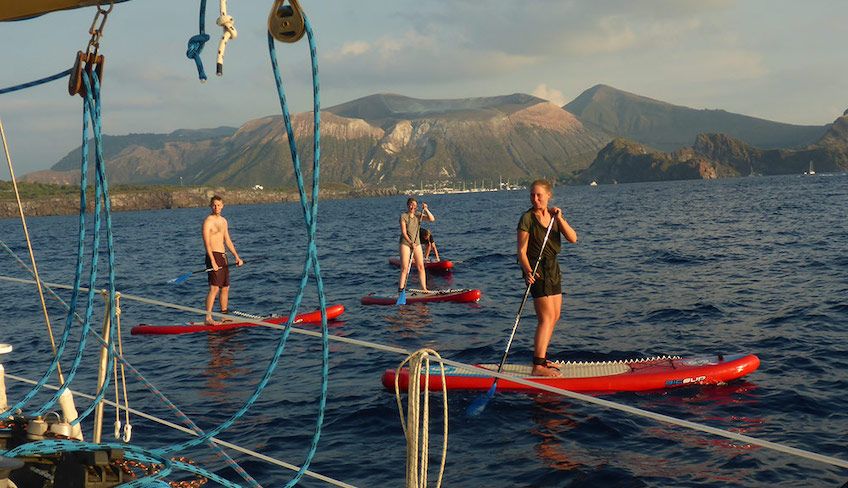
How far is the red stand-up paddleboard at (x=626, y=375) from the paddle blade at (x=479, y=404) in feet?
2.21

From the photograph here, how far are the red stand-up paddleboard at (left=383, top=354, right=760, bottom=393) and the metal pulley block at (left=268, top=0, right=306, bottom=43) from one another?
20.5ft

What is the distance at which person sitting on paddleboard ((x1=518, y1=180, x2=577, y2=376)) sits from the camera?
8.70m

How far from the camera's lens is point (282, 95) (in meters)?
3.52

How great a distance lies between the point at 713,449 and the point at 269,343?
8.08 metres

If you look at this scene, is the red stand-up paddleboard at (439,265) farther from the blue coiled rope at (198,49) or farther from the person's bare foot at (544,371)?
the blue coiled rope at (198,49)

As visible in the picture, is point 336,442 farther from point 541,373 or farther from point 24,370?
point 24,370

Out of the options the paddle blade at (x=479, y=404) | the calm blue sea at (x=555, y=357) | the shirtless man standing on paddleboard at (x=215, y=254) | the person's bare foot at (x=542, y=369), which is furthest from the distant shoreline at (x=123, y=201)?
the paddle blade at (x=479, y=404)

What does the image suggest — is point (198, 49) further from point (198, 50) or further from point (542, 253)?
point (542, 253)

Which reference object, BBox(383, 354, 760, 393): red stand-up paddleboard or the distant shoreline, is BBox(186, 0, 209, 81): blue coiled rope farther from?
the distant shoreline

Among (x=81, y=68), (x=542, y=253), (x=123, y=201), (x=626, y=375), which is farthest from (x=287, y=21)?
(x=123, y=201)

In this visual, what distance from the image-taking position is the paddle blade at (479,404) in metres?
8.38

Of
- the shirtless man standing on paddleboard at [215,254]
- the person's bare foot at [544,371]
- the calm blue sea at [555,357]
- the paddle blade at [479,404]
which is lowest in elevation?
the calm blue sea at [555,357]

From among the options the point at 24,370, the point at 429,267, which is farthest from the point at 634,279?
the point at 24,370

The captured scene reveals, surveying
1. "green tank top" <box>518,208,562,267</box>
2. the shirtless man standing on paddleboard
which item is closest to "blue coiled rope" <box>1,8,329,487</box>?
"green tank top" <box>518,208,562,267</box>
